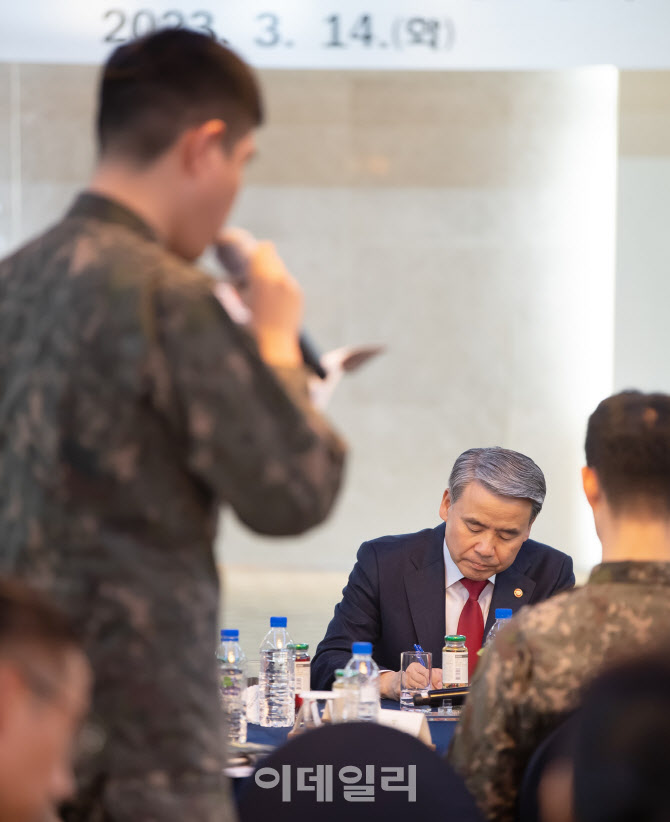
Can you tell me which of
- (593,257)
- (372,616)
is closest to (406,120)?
(593,257)

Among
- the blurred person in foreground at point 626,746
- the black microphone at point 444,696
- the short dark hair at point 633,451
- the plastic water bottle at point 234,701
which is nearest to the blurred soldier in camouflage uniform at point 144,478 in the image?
the blurred person in foreground at point 626,746

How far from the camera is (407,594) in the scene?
11.4 feet

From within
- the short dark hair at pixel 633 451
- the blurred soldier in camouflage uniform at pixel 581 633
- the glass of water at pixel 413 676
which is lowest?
the glass of water at pixel 413 676

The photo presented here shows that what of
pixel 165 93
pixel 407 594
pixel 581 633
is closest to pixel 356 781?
pixel 581 633

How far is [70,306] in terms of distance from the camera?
130cm

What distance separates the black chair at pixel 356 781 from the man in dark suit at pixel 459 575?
146 cm

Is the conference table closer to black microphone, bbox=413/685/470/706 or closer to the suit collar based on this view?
black microphone, bbox=413/685/470/706

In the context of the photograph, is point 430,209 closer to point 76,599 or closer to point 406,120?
point 406,120

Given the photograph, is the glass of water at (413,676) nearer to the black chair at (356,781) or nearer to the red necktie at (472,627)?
the red necktie at (472,627)

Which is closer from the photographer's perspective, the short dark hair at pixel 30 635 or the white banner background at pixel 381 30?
the short dark hair at pixel 30 635

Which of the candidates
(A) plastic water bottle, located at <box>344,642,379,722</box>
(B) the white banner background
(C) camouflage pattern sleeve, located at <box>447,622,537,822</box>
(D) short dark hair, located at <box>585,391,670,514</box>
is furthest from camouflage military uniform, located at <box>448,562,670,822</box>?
(B) the white banner background

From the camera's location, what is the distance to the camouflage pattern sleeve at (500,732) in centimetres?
184

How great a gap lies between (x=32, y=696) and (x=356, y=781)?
76cm

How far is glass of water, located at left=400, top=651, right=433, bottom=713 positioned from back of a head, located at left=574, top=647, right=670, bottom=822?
184cm
